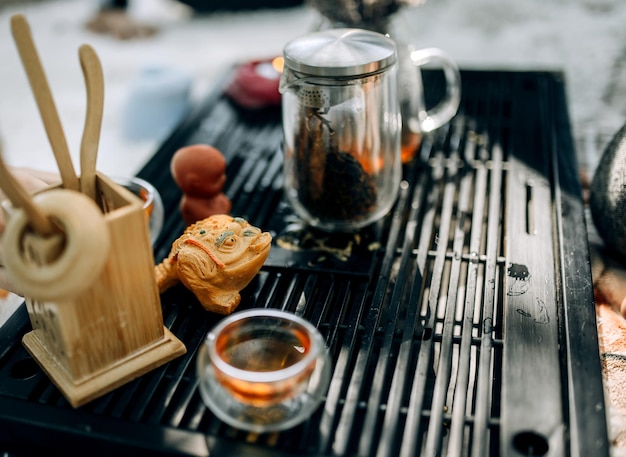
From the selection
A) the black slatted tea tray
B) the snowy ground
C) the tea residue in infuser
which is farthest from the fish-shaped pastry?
the snowy ground

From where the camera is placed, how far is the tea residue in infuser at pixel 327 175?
0.88 m

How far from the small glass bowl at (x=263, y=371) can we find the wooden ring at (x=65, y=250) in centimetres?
14

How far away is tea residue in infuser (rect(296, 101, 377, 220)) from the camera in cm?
88

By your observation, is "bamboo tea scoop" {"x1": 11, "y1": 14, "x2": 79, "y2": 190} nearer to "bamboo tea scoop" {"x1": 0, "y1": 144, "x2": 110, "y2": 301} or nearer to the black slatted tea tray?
"bamboo tea scoop" {"x1": 0, "y1": 144, "x2": 110, "y2": 301}

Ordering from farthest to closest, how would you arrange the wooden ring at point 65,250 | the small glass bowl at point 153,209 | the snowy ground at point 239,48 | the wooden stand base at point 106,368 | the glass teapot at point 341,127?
the snowy ground at point 239,48 < the small glass bowl at point 153,209 < the glass teapot at point 341,127 < the wooden stand base at point 106,368 < the wooden ring at point 65,250

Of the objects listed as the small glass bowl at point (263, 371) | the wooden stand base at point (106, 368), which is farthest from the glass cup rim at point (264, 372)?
the wooden stand base at point (106, 368)

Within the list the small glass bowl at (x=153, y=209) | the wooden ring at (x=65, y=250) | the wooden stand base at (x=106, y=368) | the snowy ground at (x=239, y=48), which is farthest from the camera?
the snowy ground at (x=239, y=48)

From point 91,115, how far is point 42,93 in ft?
0.21

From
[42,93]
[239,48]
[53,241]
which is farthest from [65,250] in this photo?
[239,48]

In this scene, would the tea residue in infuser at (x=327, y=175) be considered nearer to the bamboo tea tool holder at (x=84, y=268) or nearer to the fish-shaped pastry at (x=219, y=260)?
the fish-shaped pastry at (x=219, y=260)

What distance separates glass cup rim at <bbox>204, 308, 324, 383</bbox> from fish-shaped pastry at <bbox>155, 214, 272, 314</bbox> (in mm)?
109

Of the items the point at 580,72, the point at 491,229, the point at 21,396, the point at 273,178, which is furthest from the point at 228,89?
the point at 580,72

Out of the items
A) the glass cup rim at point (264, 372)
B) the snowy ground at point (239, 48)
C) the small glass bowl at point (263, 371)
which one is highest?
the glass cup rim at point (264, 372)

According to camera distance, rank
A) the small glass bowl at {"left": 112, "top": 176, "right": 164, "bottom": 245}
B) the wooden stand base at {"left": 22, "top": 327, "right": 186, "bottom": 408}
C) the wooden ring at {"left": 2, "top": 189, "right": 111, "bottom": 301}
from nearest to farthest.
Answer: the wooden ring at {"left": 2, "top": 189, "right": 111, "bottom": 301}, the wooden stand base at {"left": 22, "top": 327, "right": 186, "bottom": 408}, the small glass bowl at {"left": 112, "top": 176, "right": 164, "bottom": 245}
